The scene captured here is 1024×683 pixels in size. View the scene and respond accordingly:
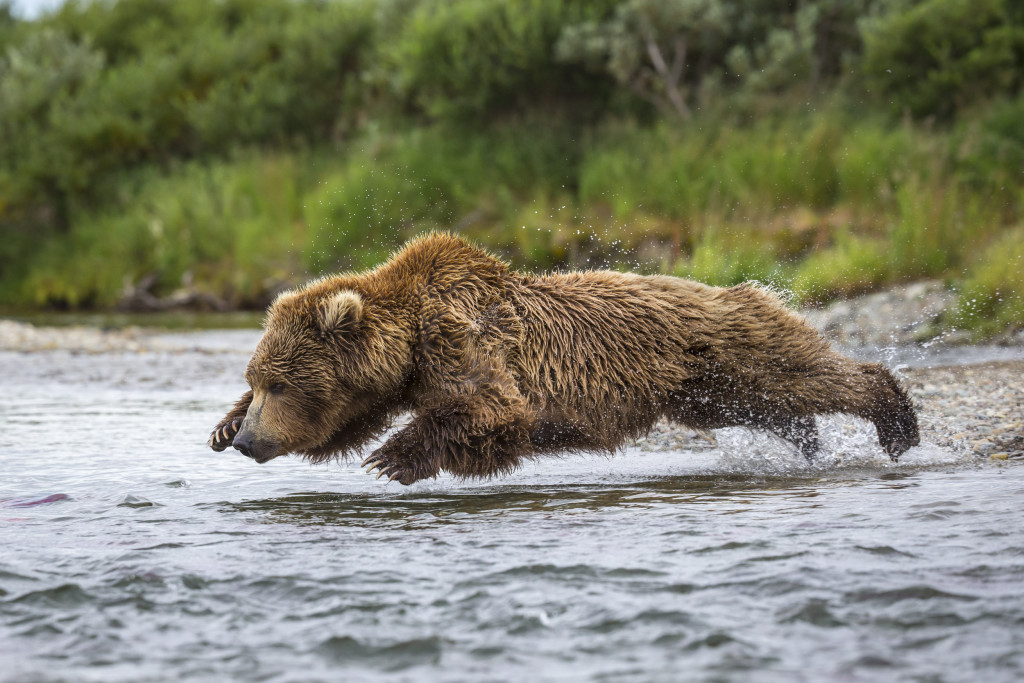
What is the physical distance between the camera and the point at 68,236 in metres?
26.8

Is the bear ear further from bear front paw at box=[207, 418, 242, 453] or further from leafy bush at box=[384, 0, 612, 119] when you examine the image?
leafy bush at box=[384, 0, 612, 119]

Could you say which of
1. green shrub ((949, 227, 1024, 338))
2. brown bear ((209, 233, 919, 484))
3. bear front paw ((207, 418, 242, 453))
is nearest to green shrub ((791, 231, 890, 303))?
green shrub ((949, 227, 1024, 338))

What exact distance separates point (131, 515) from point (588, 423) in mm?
2165

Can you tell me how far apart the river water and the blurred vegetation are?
6.99 m

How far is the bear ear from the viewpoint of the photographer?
480 cm

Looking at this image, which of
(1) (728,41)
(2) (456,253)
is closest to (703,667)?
(2) (456,253)

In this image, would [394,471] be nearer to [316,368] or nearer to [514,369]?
[316,368]

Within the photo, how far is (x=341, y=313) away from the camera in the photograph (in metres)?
4.80

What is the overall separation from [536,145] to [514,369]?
15202 millimetres

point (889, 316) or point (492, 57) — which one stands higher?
point (492, 57)

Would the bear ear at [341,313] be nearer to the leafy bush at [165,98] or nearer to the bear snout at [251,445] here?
the bear snout at [251,445]

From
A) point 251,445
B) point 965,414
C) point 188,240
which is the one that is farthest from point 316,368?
point 188,240

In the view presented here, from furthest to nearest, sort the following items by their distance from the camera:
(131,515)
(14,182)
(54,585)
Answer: (14,182)
(131,515)
(54,585)

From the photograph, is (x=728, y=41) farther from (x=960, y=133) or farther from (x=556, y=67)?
(x=960, y=133)
